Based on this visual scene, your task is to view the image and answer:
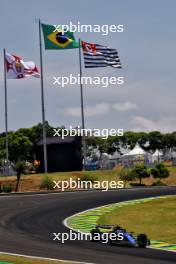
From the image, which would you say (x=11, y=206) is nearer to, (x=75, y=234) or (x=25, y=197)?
(x=25, y=197)

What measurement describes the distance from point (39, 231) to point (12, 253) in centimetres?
627

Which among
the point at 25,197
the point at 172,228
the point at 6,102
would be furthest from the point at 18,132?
the point at 172,228

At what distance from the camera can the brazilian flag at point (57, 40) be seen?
5662 cm

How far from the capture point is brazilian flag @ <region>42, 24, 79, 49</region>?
2229 inches

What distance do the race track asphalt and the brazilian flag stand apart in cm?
1622

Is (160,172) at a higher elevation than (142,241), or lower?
higher

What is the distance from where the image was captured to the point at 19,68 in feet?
205

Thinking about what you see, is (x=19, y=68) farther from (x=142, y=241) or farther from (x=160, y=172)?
(x=142, y=241)

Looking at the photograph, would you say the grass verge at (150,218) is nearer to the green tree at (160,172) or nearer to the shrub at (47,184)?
the shrub at (47,184)

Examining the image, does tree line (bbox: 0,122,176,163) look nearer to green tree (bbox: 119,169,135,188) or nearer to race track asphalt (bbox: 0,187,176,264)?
green tree (bbox: 119,169,135,188)

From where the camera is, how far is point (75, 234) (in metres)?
24.2

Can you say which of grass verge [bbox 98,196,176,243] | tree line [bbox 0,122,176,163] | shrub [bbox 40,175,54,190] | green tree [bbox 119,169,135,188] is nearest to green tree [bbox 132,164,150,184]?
green tree [bbox 119,169,135,188]

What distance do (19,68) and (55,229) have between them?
3822 cm

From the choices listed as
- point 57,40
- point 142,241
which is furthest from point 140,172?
point 142,241
